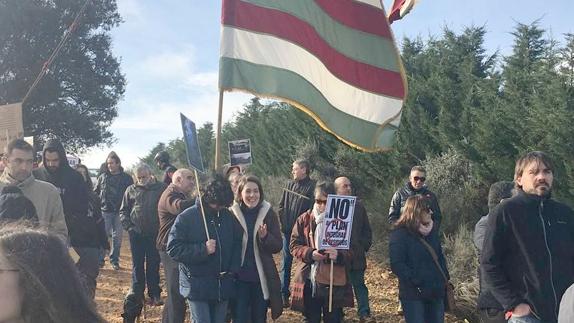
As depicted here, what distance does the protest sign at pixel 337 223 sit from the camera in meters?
5.50

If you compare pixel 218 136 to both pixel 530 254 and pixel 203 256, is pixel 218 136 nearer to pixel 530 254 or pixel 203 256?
pixel 203 256

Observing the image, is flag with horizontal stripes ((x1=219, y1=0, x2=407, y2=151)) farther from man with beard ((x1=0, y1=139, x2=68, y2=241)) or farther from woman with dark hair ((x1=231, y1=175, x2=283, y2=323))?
man with beard ((x1=0, y1=139, x2=68, y2=241))

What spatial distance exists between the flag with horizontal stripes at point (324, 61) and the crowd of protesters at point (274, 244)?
31.8 inches

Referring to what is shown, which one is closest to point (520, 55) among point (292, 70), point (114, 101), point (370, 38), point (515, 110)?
point (515, 110)

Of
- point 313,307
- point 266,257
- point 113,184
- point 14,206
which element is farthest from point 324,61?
point 113,184

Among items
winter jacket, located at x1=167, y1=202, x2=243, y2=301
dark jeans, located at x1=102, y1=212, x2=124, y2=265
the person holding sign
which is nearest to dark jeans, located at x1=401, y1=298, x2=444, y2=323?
the person holding sign

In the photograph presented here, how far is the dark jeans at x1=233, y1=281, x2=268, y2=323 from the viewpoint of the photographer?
208 inches

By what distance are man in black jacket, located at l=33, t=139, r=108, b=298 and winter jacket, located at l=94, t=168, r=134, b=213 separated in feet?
14.9

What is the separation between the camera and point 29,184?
458cm

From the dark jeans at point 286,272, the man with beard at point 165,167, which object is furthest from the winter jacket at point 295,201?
the man with beard at point 165,167

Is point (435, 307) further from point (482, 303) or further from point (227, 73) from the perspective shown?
point (227, 73)

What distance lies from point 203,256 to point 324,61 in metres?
2.42

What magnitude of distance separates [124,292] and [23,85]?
20189mm

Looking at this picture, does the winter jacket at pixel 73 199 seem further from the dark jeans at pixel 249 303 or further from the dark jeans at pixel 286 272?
the dark jeans at pixel 286 272
